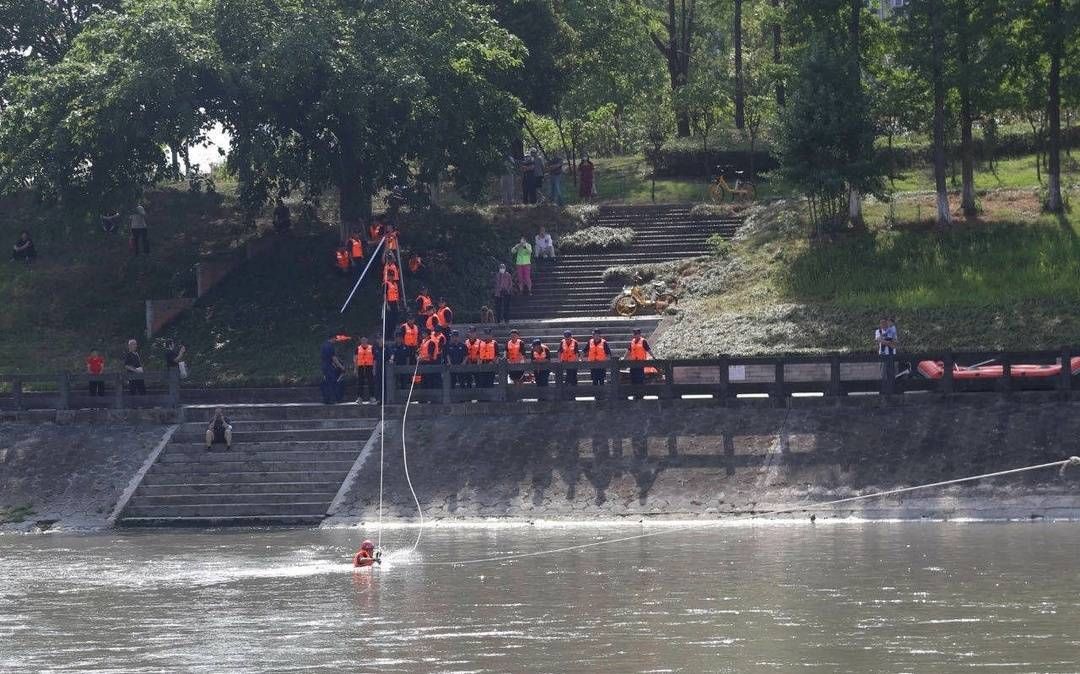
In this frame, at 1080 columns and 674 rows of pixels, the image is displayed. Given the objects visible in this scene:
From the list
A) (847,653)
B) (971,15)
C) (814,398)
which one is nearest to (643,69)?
(971,15)

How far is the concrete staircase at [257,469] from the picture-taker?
3369cm

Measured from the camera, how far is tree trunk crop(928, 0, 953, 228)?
149 ft

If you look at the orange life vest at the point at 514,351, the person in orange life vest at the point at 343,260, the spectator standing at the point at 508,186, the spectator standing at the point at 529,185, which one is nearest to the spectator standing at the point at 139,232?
the person in orange life vest at the point at 343,260

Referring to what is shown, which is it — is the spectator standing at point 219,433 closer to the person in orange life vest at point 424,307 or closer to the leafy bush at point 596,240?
the person in orange life vest at point 424,307

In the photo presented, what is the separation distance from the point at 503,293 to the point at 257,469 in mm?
10483

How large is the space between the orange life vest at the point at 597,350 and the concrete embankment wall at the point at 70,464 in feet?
31.3

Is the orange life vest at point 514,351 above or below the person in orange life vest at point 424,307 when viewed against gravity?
below

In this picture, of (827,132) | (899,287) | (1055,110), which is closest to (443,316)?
(899,287)

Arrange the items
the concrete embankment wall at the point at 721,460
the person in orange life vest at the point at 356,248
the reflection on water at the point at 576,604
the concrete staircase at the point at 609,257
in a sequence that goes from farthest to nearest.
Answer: the person in orange life vest at the point at 356,248 → the concrete staircase at the point at 609,257 → the concrete embankment wall at the point at 721,460 → the reflection on water at the point at 576,604

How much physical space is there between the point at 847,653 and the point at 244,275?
32.3 meters

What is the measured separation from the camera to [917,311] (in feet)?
133

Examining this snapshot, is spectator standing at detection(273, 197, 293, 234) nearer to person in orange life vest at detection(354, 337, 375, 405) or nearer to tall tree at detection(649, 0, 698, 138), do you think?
person in orange life vest at detection(354, 337, 375, 405)

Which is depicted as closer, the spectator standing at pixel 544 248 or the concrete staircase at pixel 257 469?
the concrete staircase at pixel 257 469

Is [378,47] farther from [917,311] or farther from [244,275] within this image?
[917,311]
